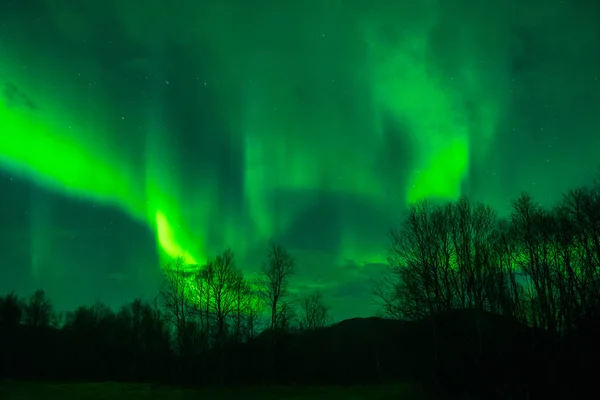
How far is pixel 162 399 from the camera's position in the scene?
3856 centimetres

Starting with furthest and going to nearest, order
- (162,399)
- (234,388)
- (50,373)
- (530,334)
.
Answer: (50,373) → (234,388) → (162,399) → (530,334)

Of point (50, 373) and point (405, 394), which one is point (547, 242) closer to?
point (405, 394)

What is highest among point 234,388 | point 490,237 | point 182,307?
point 490,237

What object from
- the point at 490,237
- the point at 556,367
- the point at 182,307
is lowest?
the point at 556,367

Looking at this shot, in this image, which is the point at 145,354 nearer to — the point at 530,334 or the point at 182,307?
the point at 182,307

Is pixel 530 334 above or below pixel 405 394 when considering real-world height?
above

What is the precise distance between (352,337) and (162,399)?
50.4 metres

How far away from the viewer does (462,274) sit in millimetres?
44938

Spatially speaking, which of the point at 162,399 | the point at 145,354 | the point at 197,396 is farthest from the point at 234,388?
the point at 145,354

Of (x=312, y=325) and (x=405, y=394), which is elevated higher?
(x=312, y=325)

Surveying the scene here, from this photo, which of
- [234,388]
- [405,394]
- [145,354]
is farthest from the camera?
[145,354]

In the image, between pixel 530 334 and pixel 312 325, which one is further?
pixel 312 325

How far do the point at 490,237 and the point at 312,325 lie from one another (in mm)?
44023

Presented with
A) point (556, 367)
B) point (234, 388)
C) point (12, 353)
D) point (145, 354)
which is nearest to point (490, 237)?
point (556, 367)
